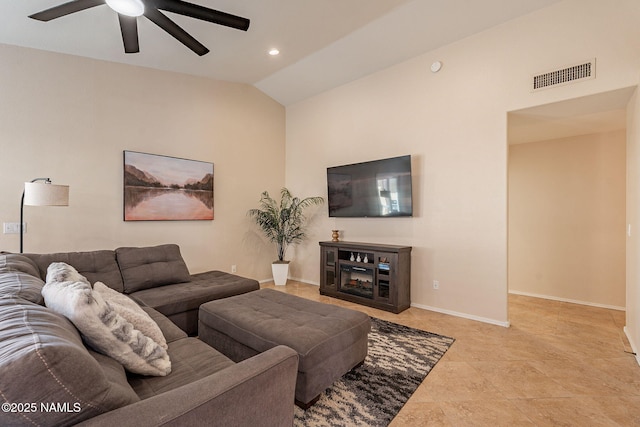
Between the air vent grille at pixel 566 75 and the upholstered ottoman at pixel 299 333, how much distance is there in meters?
2.96

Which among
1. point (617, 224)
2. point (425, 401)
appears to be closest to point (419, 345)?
point (425, 401)

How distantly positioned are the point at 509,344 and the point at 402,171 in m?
2.24

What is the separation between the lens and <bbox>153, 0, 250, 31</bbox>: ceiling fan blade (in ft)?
7.01

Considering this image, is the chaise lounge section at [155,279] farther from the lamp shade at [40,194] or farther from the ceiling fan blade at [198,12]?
the ceiling fan blade at [198,12]

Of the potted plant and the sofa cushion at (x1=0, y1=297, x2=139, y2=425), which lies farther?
the potted plant

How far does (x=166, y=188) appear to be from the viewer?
4086 millimetres

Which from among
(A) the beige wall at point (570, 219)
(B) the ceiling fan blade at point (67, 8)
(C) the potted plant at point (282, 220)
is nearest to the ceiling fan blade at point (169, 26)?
(B) the ceiling fan blade at point (67, 8)

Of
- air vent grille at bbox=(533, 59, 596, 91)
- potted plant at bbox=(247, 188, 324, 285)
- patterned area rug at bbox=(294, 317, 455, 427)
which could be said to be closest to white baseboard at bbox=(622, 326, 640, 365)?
patterned area rug at bbox=(294, 317, 455, 427)

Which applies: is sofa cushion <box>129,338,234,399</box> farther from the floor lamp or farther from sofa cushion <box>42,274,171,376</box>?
the floor lamp

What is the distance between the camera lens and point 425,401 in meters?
1.94

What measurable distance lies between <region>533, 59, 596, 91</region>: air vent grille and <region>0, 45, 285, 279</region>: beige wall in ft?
13.1

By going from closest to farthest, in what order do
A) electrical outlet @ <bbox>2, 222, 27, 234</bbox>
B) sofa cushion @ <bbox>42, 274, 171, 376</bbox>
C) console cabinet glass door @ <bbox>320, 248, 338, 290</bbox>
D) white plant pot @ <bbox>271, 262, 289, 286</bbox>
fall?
sofa cushion @ <bbox>42, 274, 171, 376</bbox> → electrical outlet @ <bbox>2, 222, 27, 234</bbox> → console cabinet glass door @ <bbox>320, 248, 338, 290</bbox> → white plant pot @ <bbox>271, 262, 289, 286</bbox>

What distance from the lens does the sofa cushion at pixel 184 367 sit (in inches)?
50.0

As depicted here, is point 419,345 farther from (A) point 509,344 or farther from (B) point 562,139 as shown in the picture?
(B) point 562,139
